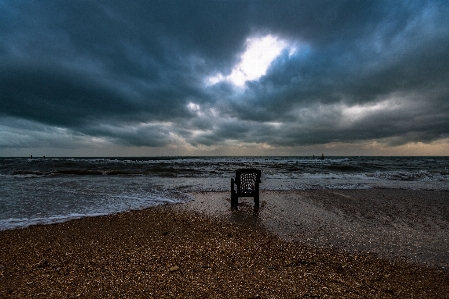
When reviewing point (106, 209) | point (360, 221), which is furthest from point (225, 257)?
point (106, 209)

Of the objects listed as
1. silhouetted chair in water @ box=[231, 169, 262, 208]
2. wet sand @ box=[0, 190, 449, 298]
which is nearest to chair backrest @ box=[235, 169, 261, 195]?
silhouetted chair in water @ box=[231, 169, 262, 208]

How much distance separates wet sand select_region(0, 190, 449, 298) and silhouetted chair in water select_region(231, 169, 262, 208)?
1.53 m

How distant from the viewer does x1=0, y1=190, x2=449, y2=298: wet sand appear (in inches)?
124

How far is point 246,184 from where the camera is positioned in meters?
9.48

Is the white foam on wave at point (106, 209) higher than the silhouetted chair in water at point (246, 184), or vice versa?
the silhouetted chair in water at point (246, 184)

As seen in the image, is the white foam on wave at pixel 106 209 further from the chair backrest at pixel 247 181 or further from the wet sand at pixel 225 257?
the chair backrest at pixel 247 181

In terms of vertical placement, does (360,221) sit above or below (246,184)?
below

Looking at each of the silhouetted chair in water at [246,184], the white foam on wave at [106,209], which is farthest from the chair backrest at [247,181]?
the white foam on wave at [106,209]

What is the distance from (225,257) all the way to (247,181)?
543 cm

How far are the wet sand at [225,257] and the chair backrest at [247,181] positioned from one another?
175 cm

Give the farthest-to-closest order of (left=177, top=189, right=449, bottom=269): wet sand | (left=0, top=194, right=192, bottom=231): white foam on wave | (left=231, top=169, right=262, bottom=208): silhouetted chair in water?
1. (left=231, top=169, right=262, bottom=208): silhouetted chair in water
2. (left=0, top=194, right=192, bottom=231): white foam on wave
3. (left=177, top=189, right=449, bottom=269): wet sand

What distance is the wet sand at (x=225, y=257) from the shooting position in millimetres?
3139

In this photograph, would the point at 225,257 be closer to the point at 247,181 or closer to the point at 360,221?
the point at 360,221

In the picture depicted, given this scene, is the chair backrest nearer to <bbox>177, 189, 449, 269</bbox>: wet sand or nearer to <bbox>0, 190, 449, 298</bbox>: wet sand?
<bbox>177, 189, 449, 269</bbox>: wet sand
